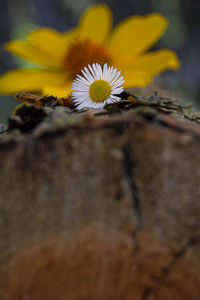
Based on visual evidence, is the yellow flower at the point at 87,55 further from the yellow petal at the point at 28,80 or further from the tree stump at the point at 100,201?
the tree stump at the point at 100,201

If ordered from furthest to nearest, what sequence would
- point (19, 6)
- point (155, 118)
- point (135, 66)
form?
1. point (19, 6)
2. point (135, 66)
3. point (155, 118)

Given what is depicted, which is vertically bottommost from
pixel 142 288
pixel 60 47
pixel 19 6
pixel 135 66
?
pixel 142 288

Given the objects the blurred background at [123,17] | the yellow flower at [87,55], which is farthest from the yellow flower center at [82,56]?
the blurred background at [123,17]

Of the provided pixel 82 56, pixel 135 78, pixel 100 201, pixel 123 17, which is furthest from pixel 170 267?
pixel 123 17

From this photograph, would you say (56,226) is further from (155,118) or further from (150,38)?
(150,38)

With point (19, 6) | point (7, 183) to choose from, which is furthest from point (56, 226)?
point (19, 6)

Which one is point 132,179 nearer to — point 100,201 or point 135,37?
point 100,201
